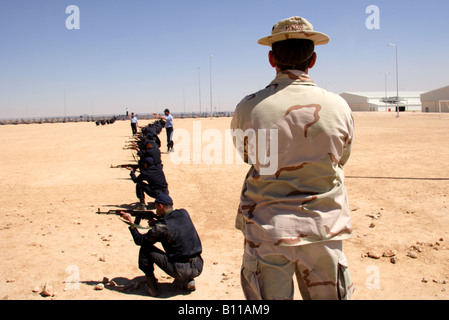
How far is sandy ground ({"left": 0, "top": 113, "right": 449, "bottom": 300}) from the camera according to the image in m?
4.07

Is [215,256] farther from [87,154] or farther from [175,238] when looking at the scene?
[87,154]

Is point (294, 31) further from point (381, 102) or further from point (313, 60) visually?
point (381, 102)

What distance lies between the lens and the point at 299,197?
5.54 ft

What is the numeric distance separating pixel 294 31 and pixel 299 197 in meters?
0.74

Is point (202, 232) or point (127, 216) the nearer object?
point (127, 216)

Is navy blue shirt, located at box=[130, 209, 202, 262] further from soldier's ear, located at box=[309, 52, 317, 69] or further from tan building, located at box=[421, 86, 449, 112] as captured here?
tan building, located at box=[421, 86, 449, 112]

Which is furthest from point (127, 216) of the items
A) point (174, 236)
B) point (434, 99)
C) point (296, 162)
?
point (434, 99)

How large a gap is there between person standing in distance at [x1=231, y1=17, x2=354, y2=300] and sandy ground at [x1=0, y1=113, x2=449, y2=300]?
2.22m

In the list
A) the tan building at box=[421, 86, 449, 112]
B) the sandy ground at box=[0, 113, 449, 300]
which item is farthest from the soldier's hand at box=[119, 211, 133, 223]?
the tan building at box=[421, 86, 449, 112]

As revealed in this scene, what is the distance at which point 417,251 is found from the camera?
4844 millimetres

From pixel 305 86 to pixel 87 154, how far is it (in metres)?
16.6
